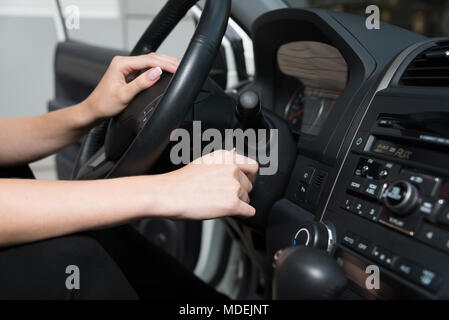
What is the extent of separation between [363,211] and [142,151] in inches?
14.0

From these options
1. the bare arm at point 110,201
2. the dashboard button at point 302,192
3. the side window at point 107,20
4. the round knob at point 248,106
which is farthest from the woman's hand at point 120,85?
the side window at point 107,20

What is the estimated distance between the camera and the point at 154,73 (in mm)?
732

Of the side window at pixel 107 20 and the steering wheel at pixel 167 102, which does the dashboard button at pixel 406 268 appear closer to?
the steering wheel at pixel 167 102

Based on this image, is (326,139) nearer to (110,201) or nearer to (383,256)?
(383,256)

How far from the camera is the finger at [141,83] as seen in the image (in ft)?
2.41

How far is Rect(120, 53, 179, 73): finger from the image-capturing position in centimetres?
75

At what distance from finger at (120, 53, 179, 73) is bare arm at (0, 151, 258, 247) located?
0.73 ft

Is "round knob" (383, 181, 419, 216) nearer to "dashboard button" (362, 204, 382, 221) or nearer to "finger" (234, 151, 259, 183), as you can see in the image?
"dashboard button" (362, 204, 382, 221)

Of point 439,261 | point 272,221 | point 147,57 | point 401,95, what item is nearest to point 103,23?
point 147,57

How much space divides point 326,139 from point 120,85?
0.41 meters

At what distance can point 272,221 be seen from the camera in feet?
2.86
